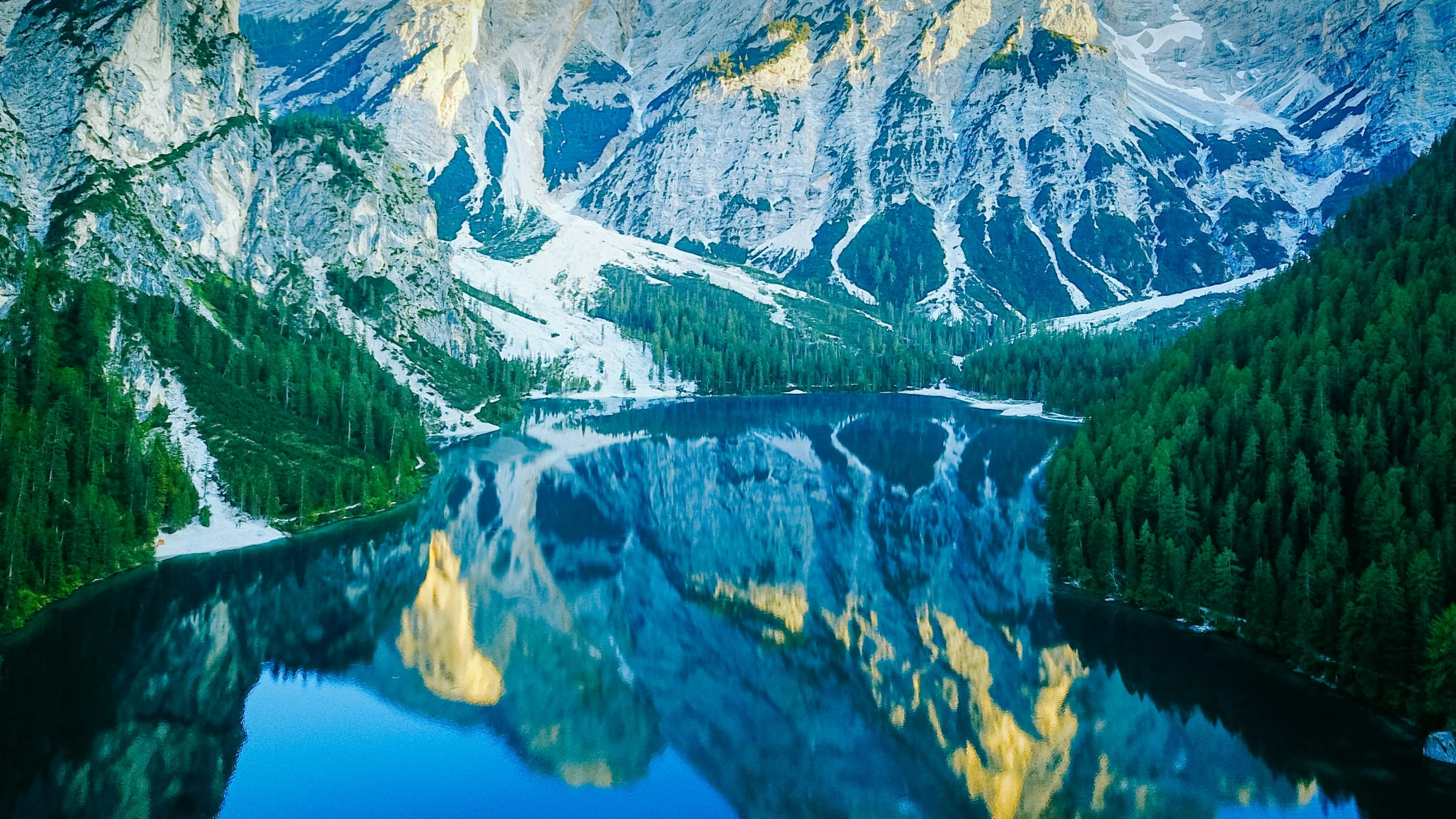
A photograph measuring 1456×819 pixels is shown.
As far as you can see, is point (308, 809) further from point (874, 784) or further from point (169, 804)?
point (874, 784)

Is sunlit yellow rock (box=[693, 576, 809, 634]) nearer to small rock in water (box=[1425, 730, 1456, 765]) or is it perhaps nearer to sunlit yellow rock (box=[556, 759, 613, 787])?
sunlit yellow rock (box=[556, 759, 613, 787])

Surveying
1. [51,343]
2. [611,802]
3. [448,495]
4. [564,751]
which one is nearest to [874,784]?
[611,802]

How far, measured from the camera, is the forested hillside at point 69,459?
7238cm

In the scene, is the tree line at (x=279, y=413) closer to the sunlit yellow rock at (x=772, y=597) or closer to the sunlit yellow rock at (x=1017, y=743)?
the sunlit yellow rock at (x=772, y=597)

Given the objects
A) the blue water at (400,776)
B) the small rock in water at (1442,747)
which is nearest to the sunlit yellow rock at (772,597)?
the blue water at (400,776)

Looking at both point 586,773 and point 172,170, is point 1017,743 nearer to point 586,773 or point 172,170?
point 586,773

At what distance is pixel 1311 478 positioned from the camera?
67.7m

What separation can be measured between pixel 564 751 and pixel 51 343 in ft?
264

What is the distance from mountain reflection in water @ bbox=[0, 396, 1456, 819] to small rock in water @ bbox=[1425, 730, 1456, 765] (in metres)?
0.73

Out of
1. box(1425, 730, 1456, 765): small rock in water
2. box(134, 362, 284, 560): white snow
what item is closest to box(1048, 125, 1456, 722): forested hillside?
box(1425, 730, 1456, 765): small rock in water

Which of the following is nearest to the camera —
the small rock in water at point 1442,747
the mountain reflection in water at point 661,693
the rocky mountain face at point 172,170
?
the small rock in water at point 1442,747

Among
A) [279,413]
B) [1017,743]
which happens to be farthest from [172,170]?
[1017,743]

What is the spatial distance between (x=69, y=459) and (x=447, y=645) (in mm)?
44655

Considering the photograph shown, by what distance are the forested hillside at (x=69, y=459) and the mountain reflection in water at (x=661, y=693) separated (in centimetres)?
387
